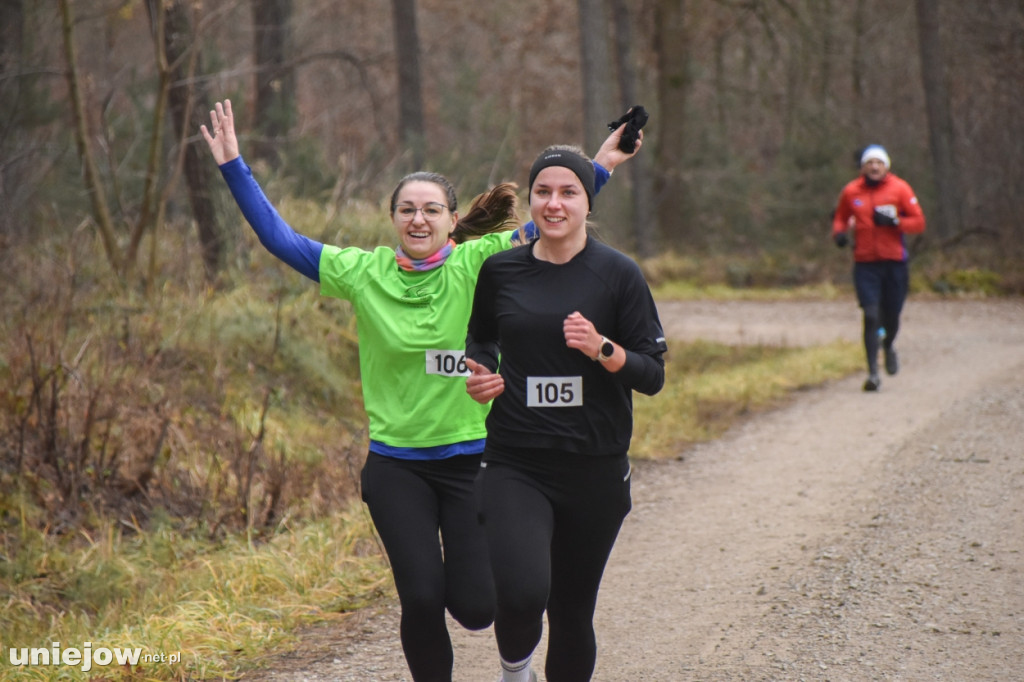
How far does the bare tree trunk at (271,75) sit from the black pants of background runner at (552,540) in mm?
13949

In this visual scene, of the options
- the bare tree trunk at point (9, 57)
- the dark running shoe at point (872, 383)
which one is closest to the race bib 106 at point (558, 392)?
the dark running shoe at point (872, 383)

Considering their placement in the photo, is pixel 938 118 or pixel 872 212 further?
pixel 938 118

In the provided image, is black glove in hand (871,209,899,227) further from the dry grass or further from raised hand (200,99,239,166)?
raised hand (200,99,239,166)

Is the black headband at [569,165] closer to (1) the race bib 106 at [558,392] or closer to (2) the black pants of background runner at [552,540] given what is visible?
(1) the race bib 106 at [558,392]

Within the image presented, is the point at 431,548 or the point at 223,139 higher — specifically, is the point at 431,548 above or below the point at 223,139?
below

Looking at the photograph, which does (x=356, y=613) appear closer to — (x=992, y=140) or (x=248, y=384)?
(x=248, y=384)

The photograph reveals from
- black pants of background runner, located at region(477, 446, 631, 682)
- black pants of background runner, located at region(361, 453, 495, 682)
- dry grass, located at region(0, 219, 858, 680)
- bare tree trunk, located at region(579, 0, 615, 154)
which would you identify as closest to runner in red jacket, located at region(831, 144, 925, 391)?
dry grass, located at region(0, 219, 858, 680)

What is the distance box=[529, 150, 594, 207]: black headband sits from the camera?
366 cm

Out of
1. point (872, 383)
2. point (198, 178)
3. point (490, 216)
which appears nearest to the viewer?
point (490, 216)

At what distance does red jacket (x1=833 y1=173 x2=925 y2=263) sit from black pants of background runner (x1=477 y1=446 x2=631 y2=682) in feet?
24.3

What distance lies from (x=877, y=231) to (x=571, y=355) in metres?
7.57

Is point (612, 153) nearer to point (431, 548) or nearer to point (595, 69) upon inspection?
point (431, 548)

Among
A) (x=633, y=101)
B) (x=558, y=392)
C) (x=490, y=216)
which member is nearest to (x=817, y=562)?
(x=490, y=216)

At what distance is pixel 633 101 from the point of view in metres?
26.5
